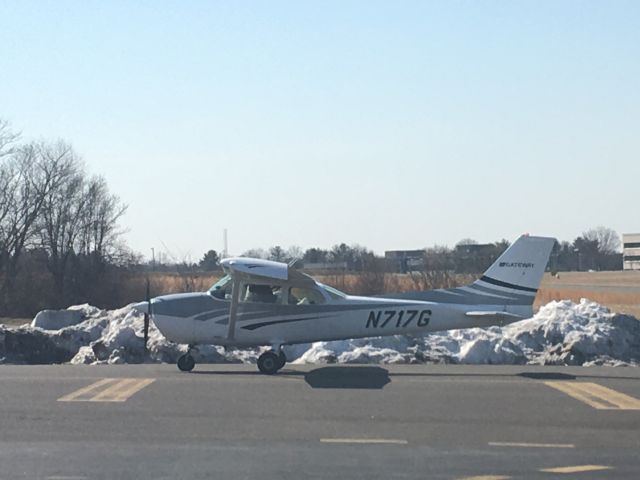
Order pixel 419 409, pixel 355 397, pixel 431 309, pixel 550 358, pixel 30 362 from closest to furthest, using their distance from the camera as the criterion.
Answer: pixel 419 409 < pixel 355 397 < pixel 431 309 < pixel 550 358 < pixel 30 362

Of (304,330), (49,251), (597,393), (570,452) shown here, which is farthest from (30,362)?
(49,251)

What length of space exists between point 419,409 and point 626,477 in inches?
160

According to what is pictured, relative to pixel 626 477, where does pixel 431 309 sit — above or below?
above

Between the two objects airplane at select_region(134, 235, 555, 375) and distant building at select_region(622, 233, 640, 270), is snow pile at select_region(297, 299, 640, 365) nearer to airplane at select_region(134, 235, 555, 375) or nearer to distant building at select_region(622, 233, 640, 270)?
airplane at select_region(134, 235, 555, 375)

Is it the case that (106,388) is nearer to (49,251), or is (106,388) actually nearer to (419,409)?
(419,409)

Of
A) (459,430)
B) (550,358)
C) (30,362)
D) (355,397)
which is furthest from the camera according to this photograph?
(30,362)

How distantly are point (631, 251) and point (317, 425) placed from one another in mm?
138578

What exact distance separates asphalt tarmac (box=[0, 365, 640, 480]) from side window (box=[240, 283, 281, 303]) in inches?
53.2

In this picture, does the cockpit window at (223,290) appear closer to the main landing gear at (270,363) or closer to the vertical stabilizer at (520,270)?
the main landing gear at (270,363)

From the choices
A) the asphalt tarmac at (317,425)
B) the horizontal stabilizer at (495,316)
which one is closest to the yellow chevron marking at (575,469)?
the asphalt tarmac at (317,425)

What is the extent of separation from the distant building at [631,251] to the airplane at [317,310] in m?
123

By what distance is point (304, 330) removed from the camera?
56.7ft

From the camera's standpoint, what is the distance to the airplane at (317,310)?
56.1 feet

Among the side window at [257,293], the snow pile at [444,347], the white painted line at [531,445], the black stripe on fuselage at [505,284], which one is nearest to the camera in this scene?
the white painted line at [531,445]
